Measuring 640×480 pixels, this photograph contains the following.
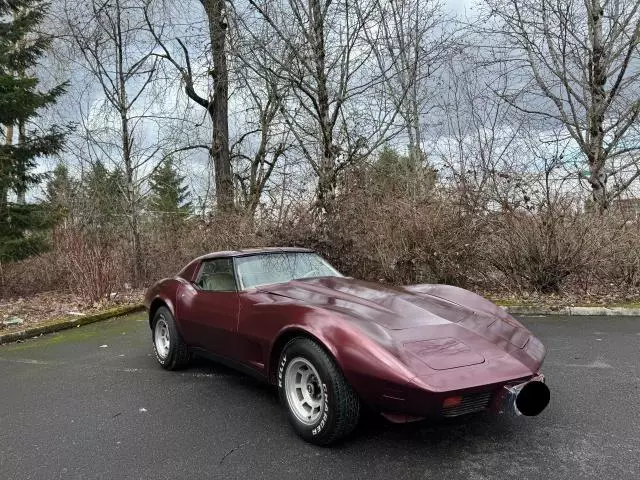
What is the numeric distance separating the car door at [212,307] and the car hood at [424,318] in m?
0.41

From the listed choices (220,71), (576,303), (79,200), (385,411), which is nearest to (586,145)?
(576,303)

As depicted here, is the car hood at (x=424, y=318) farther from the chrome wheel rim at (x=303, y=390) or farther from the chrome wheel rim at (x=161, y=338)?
the chrome wheel rim at (x=161, y=338)

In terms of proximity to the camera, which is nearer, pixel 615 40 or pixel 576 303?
pixel 576 303

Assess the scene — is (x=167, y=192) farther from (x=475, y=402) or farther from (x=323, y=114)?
Answer: (x=475, y=402)

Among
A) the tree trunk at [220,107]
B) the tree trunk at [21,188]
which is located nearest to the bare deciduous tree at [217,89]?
the tree trunk at [220,107]

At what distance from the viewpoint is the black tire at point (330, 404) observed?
10.3 ft

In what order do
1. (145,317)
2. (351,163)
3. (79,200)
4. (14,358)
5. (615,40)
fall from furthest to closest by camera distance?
1. (79,200)
2. (615,40)
3. (351,163)
4. (145,317)
5. (14,358)

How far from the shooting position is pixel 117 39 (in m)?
14.7

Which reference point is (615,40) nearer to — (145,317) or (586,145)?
(586,145)

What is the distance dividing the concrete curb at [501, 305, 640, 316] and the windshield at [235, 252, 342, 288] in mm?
4450

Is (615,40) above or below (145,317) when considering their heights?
above

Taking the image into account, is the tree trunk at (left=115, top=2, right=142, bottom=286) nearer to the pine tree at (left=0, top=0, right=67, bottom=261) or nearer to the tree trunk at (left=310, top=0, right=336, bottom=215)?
the pine tree at (left=0, top=0, right=67, bottom=261)

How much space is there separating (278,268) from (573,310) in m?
5.48

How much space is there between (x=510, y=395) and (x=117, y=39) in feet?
49.9
